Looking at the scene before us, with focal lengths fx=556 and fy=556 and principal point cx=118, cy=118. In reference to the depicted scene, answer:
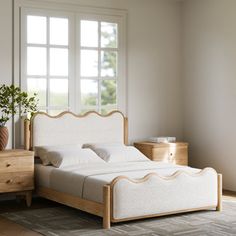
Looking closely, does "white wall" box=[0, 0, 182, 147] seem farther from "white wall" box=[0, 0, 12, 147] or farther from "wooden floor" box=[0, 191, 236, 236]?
"wooden floor" box=[0, 191, 236, 236]

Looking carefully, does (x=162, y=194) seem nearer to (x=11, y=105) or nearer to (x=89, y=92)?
(x=11, y=105)

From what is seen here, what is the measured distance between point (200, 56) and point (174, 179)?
251 cm

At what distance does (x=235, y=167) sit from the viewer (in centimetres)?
683

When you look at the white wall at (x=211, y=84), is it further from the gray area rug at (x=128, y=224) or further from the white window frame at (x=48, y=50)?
the white window frame at (x=48, y=50)

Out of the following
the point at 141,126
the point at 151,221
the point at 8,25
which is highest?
the point at 8,25

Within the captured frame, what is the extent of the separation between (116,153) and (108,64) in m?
1.31

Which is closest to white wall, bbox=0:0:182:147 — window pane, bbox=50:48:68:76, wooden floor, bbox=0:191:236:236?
window pane, bbox=50:48:68:76

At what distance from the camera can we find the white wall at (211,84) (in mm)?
6844

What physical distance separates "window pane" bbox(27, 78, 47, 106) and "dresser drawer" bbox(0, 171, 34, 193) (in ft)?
3.33

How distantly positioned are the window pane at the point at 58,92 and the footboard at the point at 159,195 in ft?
6.38

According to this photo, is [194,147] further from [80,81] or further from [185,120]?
[80,81]

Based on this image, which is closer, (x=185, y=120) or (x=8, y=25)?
(x=8, y=25)

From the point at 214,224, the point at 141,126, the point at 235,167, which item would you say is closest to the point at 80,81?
the point at 141,126

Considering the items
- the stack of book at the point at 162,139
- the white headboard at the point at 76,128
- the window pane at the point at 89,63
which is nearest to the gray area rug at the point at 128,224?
the white headboard at the point at 76,128
